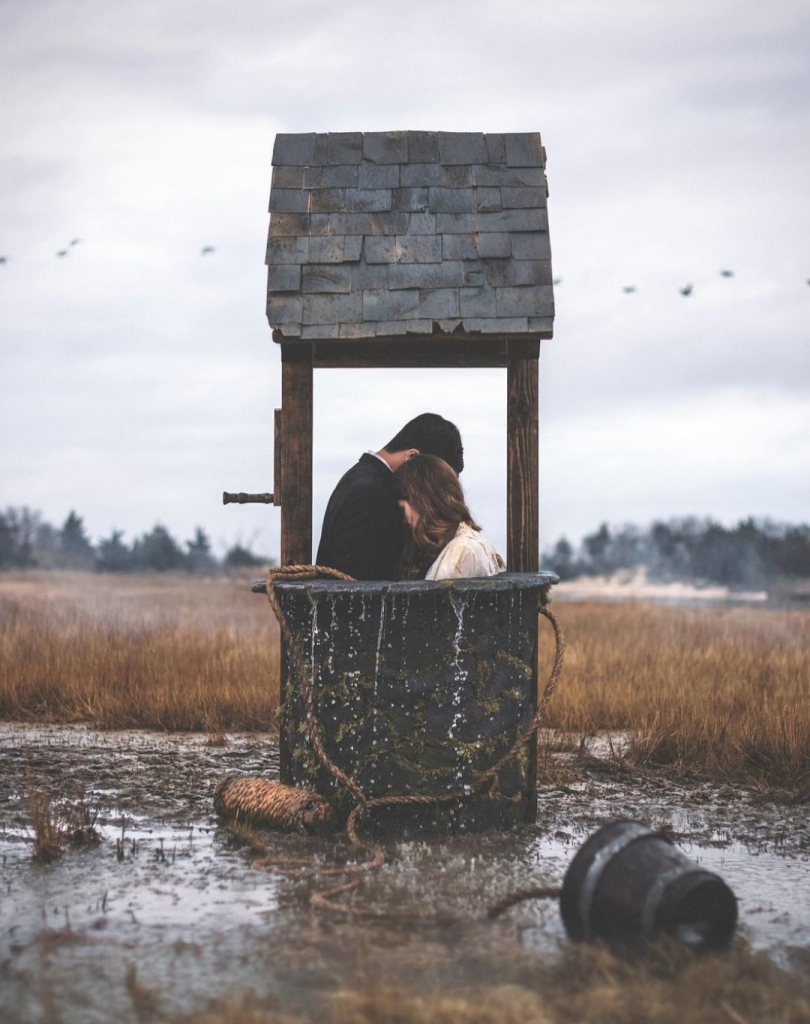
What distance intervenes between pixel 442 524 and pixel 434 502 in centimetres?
14

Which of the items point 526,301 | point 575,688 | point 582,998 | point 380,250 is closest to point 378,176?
point 380,250

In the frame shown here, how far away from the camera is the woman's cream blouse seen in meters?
6.46

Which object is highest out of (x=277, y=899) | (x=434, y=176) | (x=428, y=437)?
(x=434, y=176)

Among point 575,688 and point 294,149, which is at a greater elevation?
point 294,149

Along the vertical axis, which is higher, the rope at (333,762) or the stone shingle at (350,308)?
the stone shingle at (350,308)

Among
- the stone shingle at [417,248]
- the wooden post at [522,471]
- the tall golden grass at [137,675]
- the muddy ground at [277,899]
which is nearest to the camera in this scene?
the muddy ground at [277,899]

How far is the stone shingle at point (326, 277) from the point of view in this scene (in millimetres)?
6922

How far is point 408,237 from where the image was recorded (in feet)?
23.3

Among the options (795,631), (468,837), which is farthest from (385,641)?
(795,631)

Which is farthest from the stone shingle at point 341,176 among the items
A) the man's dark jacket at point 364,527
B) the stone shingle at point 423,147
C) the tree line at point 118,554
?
A: the tree line at point 118,554

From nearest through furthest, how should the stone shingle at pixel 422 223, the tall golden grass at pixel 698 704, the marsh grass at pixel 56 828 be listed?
the marsh grass at pixel 56 828, the stone shingle at pixel 422 223, the tall golden grass at pixel 698 704

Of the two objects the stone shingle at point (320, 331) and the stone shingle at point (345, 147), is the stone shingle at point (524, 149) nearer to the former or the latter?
the stone shingle at point (345, 147)

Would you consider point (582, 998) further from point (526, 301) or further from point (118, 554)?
point (118, 554)

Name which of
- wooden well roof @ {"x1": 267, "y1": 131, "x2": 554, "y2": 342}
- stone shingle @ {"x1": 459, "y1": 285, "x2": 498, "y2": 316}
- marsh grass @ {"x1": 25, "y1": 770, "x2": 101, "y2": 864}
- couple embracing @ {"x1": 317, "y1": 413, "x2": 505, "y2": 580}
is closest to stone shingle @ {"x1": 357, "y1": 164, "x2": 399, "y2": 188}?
wooden well roof @ {"x1": 267, "y1": 131, "x2": 554, "y2": 342}
